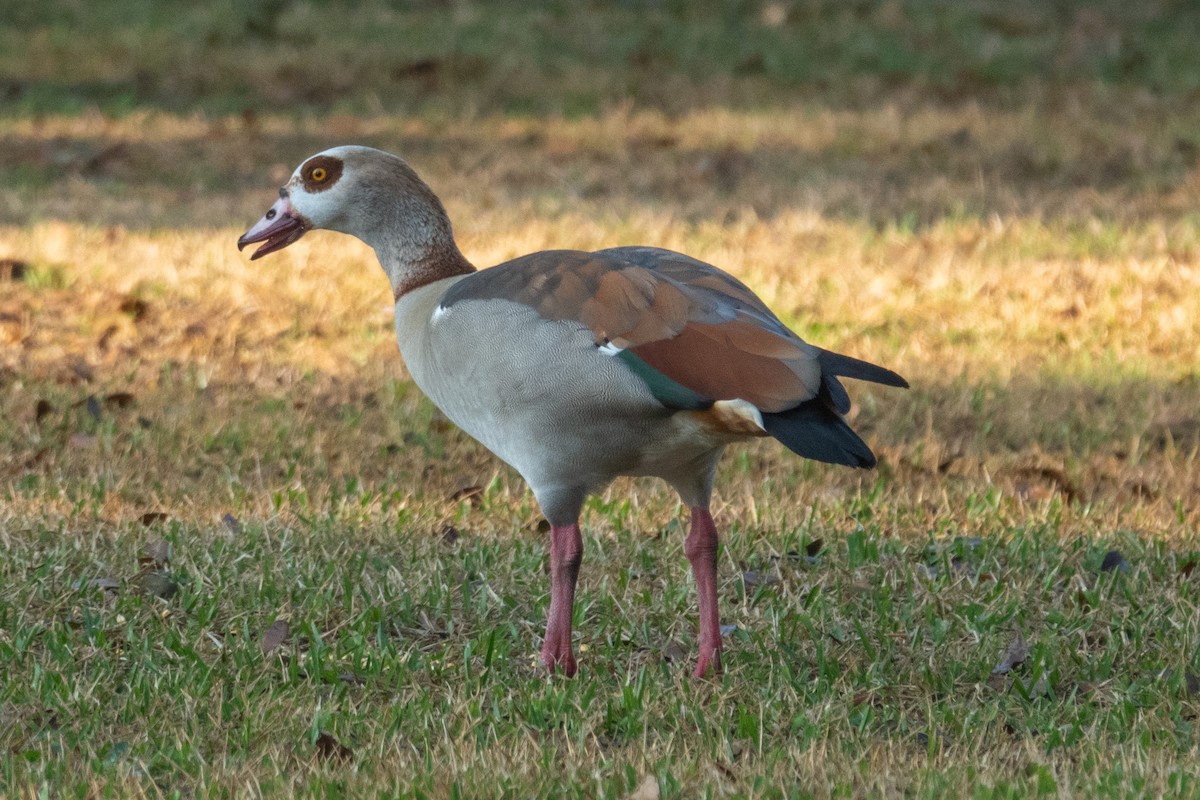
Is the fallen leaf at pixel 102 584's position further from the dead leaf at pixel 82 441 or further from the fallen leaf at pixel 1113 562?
the fallen leaf at pixel 1113 562

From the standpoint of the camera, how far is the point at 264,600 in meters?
4.83

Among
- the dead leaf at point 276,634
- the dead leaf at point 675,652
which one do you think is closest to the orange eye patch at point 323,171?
the dead leaf at point 276,634

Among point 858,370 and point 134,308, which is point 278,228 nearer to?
point 858,370

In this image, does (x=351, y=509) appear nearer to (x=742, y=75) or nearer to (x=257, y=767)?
(x=257, y=767)

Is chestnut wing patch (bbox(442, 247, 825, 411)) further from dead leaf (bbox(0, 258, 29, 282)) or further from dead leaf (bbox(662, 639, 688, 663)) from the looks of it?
dead leaf (bbox(0, 258, 29, 282))

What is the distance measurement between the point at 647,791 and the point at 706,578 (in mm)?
1034

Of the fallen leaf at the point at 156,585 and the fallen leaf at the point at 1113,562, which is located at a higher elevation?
the fallen leaf at the point at 156,585

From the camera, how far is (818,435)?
3.81m

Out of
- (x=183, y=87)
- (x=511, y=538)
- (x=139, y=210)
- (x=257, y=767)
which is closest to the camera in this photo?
(x=257, y=767)

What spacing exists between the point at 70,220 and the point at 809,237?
174 inches

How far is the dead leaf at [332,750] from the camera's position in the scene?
3.82 metres

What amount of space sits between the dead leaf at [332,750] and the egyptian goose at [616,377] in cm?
72

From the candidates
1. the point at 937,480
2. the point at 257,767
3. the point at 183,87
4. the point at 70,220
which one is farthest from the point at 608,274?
the point at 183,87

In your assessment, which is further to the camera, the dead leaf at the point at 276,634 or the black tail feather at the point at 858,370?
the dead leaf at the point at 276,634
